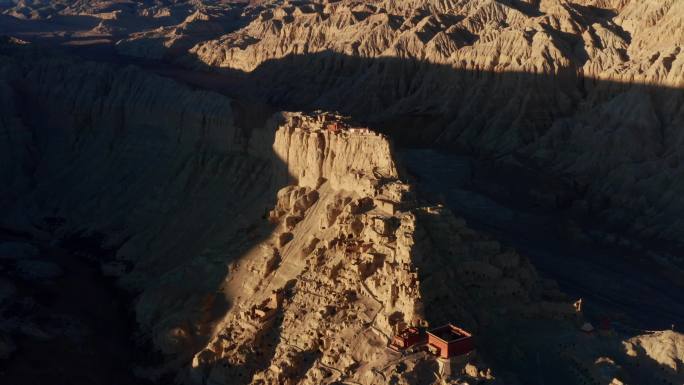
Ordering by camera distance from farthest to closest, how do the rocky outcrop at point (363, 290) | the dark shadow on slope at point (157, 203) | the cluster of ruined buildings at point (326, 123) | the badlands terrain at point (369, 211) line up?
the cluster of ruined buildings at point (326, 123)
the dark shadow on slope at point (157, 203)
the badlands terrain at point (369, 211)
the rocky outcrop at point (363, 290)

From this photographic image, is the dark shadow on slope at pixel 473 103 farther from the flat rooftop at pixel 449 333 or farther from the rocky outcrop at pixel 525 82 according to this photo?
the flat rooftop at pixel 449 333

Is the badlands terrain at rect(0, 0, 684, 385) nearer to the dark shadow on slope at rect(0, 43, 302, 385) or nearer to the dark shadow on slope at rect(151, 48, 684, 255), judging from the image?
the dark shadow on slope at rect(0, 43, 302, 385)

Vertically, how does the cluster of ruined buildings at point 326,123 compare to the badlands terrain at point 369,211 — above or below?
above

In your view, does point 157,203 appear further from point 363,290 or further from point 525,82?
point 525,82

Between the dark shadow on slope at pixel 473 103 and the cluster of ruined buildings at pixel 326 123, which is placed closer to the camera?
the cluster of ruined buildings at pixel 326 123

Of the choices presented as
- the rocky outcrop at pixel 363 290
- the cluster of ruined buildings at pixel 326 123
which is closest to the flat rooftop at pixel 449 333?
the rocky outcrop at pixel 363 290

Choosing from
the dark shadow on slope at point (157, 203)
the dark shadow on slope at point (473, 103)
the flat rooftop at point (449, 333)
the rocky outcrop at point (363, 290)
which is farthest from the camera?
the dark shadow on slope at point (473, 103)

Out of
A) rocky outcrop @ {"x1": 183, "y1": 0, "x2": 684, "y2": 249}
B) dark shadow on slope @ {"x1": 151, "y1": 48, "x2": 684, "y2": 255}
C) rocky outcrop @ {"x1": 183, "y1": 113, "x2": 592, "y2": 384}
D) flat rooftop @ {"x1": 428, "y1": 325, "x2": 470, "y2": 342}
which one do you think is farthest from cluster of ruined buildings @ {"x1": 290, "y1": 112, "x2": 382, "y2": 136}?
rocky outcrop @ {"x1": 183, "y1": 0, "x2": 684, "y2": 249}

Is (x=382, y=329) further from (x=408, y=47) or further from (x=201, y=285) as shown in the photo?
(x=408, y=47)

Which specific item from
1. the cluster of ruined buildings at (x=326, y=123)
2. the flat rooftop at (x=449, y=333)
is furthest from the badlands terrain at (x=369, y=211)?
the flat rooftop at (x=449, y=333)
